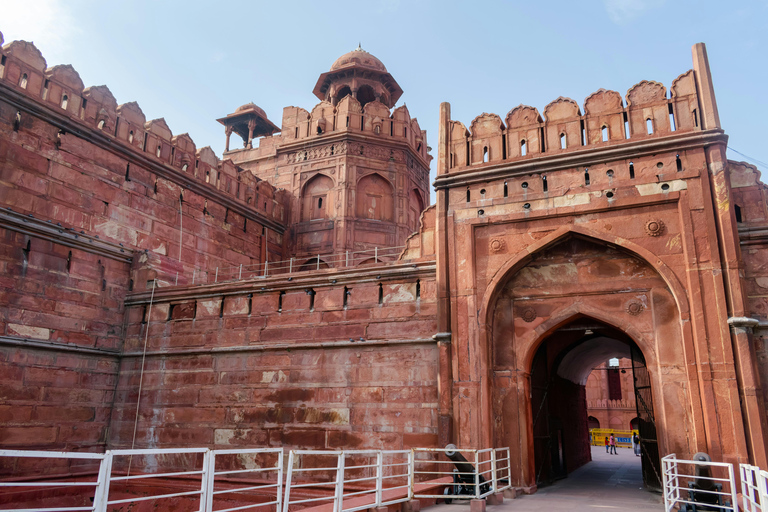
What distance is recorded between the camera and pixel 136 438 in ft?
43.0

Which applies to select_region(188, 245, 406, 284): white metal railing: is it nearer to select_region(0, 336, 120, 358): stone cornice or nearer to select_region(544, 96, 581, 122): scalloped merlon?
select_region(0, 336, 120, 358): stone cornice

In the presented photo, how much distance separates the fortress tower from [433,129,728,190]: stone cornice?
744 cm

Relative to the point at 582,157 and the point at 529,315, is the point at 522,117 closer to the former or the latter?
the point at 582,157

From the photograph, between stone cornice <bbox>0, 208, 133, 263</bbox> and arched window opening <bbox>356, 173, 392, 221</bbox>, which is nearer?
stone cornice <bbox>0, 208, 133, 263</bbox>

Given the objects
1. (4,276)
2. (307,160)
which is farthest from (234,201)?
(4,276)

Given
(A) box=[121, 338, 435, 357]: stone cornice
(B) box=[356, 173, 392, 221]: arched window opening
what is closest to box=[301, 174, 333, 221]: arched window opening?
(B) box=[356, 173, 392, 221]: arched window opening

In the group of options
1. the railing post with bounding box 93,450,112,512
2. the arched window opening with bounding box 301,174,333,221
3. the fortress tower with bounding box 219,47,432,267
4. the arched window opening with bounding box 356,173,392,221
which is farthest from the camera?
the arched window opening with bounding box 301,174,333,221

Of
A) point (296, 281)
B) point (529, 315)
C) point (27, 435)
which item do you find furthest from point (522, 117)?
point (27, 435)

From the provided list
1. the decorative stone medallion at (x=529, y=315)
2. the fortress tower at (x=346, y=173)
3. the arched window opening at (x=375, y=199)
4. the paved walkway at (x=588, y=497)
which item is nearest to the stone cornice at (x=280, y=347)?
the decorative stone medallion at (x=529, y=315)

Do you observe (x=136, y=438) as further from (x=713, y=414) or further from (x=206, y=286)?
(x=713, y=414)

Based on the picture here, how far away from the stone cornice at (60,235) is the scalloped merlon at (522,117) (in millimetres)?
9521

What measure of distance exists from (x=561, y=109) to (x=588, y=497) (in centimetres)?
690

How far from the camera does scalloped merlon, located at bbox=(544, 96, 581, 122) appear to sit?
11055 millimetres

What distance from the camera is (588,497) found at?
957 centimetres
